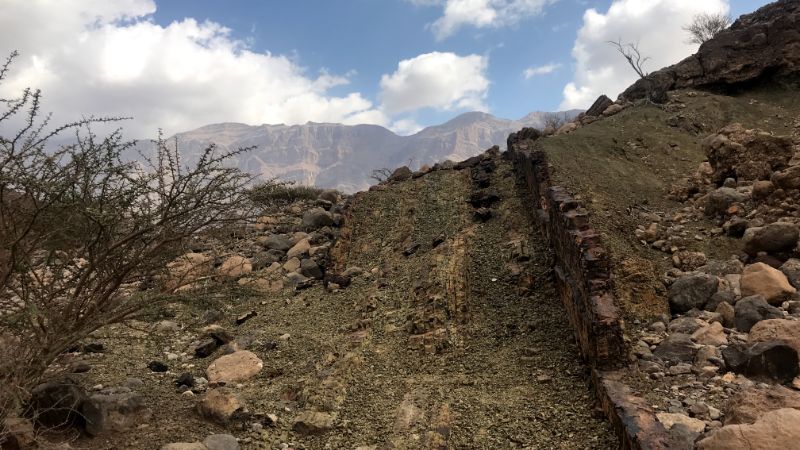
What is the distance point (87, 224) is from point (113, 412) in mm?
1588

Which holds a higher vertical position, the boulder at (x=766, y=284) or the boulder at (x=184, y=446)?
the boulder at (x=766, y=284)

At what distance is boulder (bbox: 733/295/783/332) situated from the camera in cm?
435

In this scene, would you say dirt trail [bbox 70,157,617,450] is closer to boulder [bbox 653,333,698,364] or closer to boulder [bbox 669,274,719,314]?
boulder [bbox 653,333,698,364]

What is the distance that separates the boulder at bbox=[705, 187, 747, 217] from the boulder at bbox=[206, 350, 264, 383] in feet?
20.6

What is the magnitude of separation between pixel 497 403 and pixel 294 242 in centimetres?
715

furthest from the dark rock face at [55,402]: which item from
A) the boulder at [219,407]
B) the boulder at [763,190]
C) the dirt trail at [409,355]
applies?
the boulder at [763,190]

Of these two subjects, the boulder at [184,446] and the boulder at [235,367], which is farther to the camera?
the boulder at [235,367]

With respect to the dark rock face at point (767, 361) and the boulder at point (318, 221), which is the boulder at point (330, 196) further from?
the dark rock face at point (767, 361)

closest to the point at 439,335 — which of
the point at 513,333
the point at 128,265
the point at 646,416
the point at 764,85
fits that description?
the point at 513,333

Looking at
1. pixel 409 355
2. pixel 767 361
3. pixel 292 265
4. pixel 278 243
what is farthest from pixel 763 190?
pixel 278 243

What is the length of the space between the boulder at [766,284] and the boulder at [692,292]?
272 mm

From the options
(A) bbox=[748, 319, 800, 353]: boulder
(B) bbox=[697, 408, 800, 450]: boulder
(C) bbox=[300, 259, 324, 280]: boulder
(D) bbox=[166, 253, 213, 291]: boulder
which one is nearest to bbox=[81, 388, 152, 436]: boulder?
(D) bbox=[166, 253, 213, 291]: boulder

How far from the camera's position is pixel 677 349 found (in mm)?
4363

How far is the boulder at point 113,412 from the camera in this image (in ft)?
13.0
